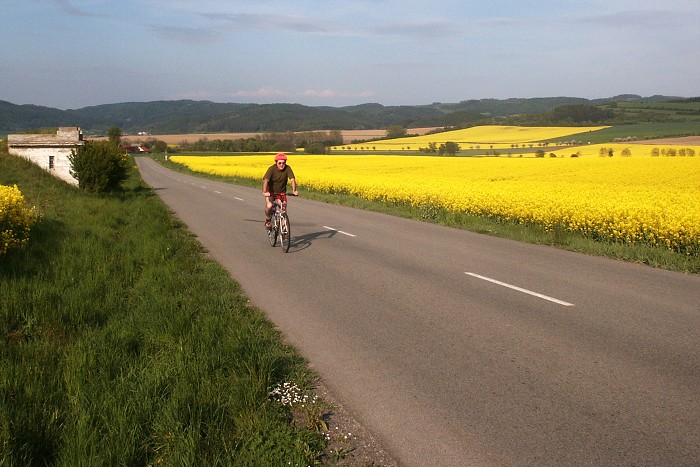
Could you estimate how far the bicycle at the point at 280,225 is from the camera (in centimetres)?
1184

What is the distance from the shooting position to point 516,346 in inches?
222

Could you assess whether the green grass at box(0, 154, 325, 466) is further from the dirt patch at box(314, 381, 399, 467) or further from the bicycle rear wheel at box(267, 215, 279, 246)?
the bicycle rear wheel at box(267, 215, 279, 246)

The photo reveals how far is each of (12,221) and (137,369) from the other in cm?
620

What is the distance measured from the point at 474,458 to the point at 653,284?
239 inches

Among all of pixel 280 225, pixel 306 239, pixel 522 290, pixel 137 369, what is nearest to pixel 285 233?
pixel 280 225

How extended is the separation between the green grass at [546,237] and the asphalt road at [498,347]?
76 centimetres

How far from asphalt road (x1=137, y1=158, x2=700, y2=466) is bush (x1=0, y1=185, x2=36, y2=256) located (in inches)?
128

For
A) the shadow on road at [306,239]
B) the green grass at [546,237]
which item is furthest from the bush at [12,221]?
the green grass at [546,237]

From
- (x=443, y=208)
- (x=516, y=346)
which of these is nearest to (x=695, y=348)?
(x=516, y=346)

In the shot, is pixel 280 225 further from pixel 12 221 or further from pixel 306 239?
pixel 12 221

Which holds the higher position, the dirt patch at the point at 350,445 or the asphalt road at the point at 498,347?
the dirt patch at the point at 350,445

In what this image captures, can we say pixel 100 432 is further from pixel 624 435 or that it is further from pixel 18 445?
pixel 624 435

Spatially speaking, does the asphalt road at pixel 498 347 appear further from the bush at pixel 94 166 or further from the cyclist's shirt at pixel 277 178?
the bush at pixel 94 166

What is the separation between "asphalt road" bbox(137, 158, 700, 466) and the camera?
3.84 meters
